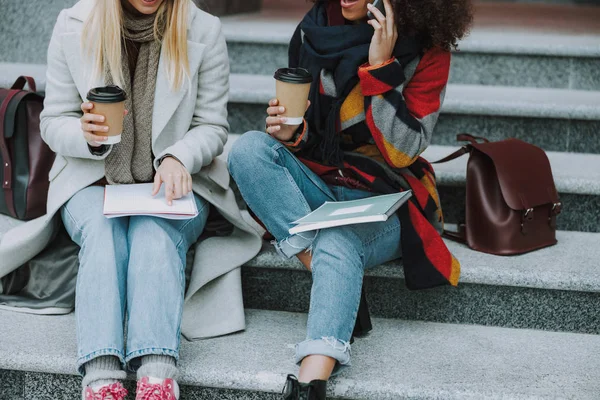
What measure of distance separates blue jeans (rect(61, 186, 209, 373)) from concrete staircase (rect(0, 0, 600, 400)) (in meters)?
0.16

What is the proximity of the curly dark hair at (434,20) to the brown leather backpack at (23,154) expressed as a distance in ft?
3.63

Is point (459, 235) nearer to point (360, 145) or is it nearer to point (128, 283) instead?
point (360, 145)

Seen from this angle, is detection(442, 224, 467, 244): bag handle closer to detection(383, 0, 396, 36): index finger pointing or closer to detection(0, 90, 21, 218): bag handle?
detection(383, 0, 396, 36): index finger pointing

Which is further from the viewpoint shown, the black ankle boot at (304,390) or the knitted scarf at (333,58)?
the knitted scarf at (333,58)

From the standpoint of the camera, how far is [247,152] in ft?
6.68

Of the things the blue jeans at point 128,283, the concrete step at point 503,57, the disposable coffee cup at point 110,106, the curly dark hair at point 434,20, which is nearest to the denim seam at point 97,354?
the blue jeans at point 128,283

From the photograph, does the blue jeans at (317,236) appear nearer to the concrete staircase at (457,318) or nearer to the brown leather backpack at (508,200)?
the concrete staircase at (457,318)

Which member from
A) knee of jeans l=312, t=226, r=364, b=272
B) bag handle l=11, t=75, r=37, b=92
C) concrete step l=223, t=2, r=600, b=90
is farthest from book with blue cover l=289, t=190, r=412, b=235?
concrete step l=223, t=2, r=600, b=90

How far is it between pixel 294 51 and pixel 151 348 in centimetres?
97

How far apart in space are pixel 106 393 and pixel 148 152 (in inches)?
26.7

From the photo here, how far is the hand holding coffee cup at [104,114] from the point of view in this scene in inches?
70.5

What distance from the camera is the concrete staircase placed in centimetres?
191

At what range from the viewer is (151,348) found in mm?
1812

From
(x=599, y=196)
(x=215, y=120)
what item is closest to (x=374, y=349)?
(x=215, y=120)
